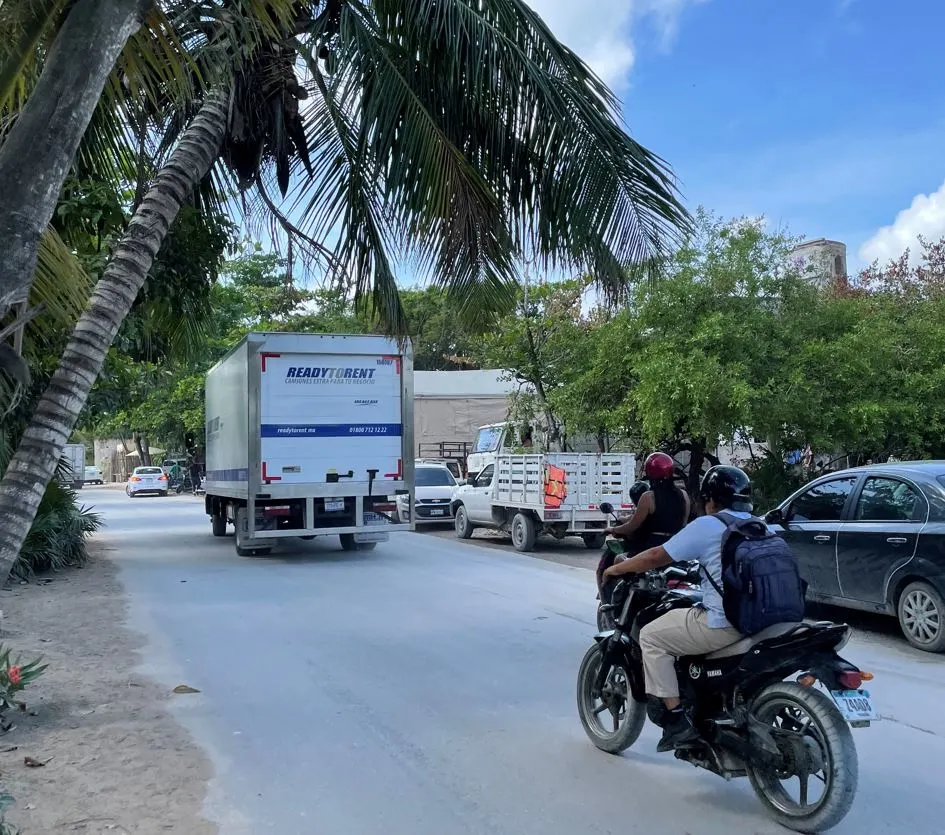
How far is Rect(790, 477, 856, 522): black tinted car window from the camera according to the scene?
8914 mm

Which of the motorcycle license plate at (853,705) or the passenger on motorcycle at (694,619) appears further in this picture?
the passenger on motorcycle at (694,619)

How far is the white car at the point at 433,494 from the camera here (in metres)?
21.4

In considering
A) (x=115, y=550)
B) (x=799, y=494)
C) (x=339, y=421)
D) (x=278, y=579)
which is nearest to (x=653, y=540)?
(x=799, y=494)

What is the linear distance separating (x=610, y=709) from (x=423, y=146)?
187 inches

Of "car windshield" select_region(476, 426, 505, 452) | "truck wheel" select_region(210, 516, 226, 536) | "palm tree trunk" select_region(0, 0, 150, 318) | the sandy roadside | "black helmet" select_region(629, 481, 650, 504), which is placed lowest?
the sandy roadside

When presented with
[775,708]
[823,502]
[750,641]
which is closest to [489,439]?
[823,502]

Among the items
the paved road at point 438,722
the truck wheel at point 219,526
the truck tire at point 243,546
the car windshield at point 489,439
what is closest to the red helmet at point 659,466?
the paved road at point 438,722

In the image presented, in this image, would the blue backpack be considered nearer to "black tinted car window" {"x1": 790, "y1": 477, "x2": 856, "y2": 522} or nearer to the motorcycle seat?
the motorcycle seat

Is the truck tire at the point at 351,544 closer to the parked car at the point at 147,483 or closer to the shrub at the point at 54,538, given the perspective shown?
the shrub at the point at 54,538

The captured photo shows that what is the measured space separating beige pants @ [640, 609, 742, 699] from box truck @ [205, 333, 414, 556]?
34.9 ft

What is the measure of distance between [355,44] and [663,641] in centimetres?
580

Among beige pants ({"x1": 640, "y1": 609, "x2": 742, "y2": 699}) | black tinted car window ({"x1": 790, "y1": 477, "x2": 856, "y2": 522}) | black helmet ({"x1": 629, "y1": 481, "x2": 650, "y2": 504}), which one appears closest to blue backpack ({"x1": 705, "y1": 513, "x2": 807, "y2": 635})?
beige pants ({"x1": 640, "y1": 609, "x2": 742, "y2": 699})

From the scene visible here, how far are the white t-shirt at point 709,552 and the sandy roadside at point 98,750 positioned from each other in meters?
2.65

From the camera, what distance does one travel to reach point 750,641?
4348 mm
